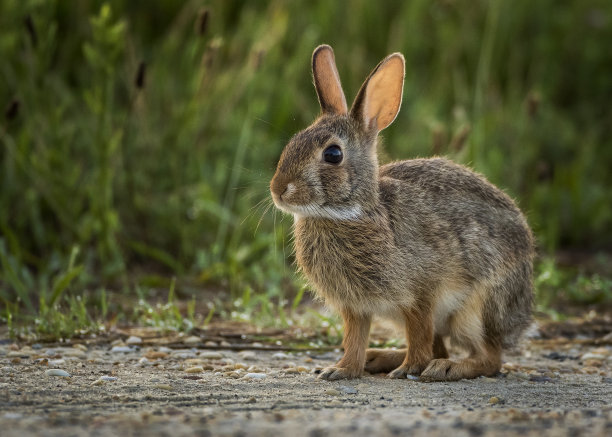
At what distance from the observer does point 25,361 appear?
3977 mm

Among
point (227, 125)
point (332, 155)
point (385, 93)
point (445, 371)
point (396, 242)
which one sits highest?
point (385, 93)

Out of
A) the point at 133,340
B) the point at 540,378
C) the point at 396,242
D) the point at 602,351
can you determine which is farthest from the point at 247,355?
the point at 602,351

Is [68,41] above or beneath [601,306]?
above

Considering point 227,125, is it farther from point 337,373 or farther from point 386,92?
point 337,373

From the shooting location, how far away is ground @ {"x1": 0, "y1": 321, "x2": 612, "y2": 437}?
9.32 feet

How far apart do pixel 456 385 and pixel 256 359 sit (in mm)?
1003

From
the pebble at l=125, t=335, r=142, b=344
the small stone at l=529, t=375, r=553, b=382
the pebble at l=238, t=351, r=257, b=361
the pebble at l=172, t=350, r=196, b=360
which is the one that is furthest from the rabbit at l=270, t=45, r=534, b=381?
the pebble at l=125, t=335, r=142, b=344

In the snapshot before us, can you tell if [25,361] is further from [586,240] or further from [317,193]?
[586,240]

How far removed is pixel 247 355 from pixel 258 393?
947 mm

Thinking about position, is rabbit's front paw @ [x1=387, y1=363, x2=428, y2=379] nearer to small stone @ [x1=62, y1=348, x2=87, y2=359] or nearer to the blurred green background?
the blurred green background

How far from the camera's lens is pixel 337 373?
4.02 metres

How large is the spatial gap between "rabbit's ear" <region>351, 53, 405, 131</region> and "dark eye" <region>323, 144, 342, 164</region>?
29 centimetres

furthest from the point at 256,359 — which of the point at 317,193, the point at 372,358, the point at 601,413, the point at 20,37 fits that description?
the point at 20,37

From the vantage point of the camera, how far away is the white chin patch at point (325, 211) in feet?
13.0
